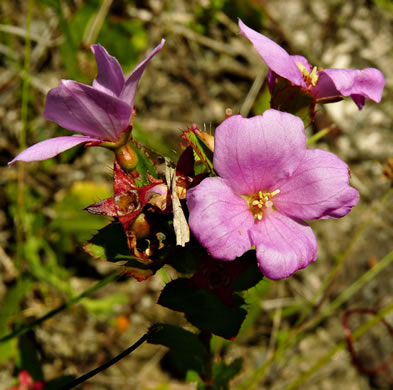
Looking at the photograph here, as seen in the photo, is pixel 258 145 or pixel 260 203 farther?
pixel 260 203

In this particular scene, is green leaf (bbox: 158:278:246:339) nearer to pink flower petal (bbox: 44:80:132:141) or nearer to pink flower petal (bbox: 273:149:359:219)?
pink flower petal (bbox: 273:149:359:219)

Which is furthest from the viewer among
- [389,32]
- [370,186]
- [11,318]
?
[389,32]

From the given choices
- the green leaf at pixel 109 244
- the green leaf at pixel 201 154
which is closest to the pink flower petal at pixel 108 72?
the green leaf at pixel 201 154

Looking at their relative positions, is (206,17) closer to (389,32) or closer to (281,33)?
(281,33)

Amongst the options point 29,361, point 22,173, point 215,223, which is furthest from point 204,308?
point 22,173

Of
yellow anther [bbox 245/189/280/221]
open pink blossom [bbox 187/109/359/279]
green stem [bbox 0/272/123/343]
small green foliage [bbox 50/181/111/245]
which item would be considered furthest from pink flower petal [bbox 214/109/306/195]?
small green foliage [bbox 50/181/111/245]

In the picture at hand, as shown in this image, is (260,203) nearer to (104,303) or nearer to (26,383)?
(26,383)

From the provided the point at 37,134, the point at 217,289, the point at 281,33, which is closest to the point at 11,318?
the point at 37,134
